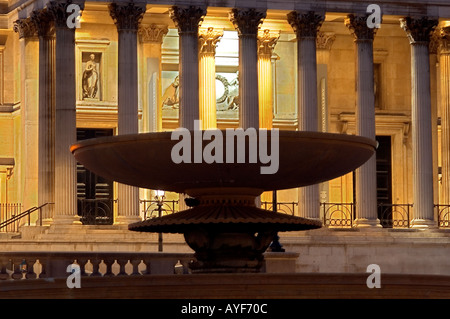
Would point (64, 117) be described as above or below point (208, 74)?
below

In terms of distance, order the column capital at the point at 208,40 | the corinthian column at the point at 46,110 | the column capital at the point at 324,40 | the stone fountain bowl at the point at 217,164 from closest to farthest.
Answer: the stone fountain bowl at the point at 217,164 → the corinthian column at the point at 46,110 → the column capital at the point at 208,40 → the column capital at the point at 324,40

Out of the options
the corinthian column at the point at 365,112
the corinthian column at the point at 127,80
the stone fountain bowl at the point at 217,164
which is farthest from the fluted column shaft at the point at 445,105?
the stone fountain bowl at the point at 217,164

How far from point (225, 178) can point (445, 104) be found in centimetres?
3452

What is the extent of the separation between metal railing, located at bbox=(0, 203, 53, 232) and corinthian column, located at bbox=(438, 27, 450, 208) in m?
17.9

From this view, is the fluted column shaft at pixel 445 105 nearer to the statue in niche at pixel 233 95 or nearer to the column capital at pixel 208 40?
the statue in niche at pixel 233 95

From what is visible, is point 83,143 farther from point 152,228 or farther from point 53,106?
point 53,106

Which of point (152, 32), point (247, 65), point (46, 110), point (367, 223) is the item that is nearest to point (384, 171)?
point (367, 223)

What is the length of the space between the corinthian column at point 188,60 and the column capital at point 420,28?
373 inches

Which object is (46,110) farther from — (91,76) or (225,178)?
(225,178)

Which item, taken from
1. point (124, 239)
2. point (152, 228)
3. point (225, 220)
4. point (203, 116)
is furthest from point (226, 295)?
point (203, 116)

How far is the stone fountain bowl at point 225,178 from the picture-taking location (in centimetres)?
3038

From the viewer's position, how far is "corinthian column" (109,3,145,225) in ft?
189
